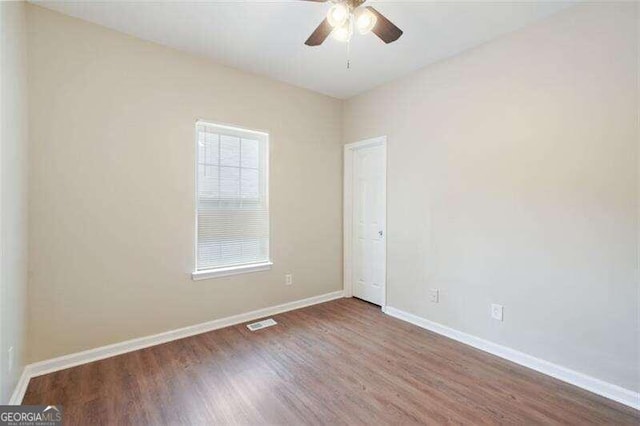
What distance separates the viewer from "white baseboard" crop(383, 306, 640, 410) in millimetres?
1937

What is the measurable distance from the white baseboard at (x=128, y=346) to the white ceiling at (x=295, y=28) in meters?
2.72

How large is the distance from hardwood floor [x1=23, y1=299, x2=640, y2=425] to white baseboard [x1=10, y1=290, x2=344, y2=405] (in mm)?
73

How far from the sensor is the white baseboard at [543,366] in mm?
1937

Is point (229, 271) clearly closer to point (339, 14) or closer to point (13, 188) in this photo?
point (13, 188)

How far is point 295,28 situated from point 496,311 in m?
3.02

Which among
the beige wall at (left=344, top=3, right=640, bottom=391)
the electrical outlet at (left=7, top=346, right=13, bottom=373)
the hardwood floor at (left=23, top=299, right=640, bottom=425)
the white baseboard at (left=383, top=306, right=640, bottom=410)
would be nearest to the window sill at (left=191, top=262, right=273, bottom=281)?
the hardwood floor at (left=23, top=299, right=640, bottom=425)

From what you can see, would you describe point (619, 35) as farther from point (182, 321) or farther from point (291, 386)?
point (182, 321)

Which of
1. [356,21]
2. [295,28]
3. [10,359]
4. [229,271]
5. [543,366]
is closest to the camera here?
[10,359]

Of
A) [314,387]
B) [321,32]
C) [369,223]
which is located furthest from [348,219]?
[321,32]

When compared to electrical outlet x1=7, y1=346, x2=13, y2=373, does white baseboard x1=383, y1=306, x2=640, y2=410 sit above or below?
below

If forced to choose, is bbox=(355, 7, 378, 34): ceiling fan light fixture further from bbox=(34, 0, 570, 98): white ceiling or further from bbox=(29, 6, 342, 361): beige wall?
bbox=(29, 6, 342, 361): beige wall

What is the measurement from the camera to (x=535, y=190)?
2342 mm

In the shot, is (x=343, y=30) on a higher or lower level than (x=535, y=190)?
higher

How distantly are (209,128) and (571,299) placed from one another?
3527mm
